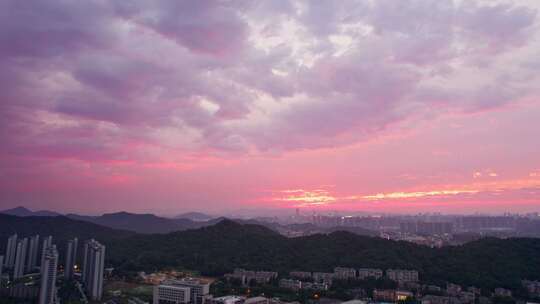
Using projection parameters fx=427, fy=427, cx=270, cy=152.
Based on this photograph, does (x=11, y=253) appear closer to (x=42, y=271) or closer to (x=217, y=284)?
(x=42, y=271)

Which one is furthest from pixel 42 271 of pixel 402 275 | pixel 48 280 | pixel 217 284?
pixel 402 275

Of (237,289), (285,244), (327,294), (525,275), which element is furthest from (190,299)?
(525,275)

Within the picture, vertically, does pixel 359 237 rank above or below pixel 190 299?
above

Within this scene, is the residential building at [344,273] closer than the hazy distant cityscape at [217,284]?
No

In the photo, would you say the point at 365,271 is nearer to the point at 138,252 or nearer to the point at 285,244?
the point at 285,244

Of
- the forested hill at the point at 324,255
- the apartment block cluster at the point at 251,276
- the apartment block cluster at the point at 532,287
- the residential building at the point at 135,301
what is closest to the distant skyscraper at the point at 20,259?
the forested hill at the point at 324,255

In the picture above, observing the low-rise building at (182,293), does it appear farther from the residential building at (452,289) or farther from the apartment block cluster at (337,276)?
the residential building at (452,289)
